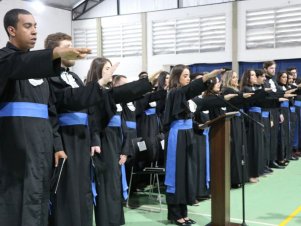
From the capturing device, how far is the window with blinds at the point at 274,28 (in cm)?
1257

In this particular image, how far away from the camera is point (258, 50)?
13133 mm

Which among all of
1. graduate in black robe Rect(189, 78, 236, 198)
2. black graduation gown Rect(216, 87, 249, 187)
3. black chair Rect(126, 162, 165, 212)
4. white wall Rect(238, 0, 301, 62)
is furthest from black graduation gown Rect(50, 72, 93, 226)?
white wall Rect(238, 0, 301, 62)

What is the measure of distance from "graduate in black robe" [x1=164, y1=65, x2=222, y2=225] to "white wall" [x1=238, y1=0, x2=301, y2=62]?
8.99m

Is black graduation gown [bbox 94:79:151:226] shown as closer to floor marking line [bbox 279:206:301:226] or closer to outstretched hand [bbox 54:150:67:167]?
outstretched hand [bbox 54:150:67:167]

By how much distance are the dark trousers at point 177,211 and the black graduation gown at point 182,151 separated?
7 centimetres

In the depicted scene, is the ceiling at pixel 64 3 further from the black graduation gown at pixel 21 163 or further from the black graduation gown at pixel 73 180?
the black graduation gown at pixel 21 163

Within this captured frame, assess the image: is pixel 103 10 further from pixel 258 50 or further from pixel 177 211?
pixel 177 211

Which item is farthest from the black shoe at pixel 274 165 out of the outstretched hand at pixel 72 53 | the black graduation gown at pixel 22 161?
the outstretched hand at pixel 72 53

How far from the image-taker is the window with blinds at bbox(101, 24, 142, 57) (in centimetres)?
1584

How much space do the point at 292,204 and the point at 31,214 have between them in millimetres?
3863

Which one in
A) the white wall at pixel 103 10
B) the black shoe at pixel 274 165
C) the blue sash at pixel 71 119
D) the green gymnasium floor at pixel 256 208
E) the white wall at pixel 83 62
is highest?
the white wall at pixel 103 10

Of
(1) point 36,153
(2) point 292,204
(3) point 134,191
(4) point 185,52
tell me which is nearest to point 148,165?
(3) point 134,191

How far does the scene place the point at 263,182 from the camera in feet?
21.5

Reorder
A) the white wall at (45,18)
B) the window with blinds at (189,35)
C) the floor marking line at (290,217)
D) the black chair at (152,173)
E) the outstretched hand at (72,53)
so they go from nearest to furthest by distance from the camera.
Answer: the outstretched hand at (72,53) → the floor marking line at (290,217) → the black chair at (152,173) → the window with blinds at (189,35) → the white wall at (45,18)
